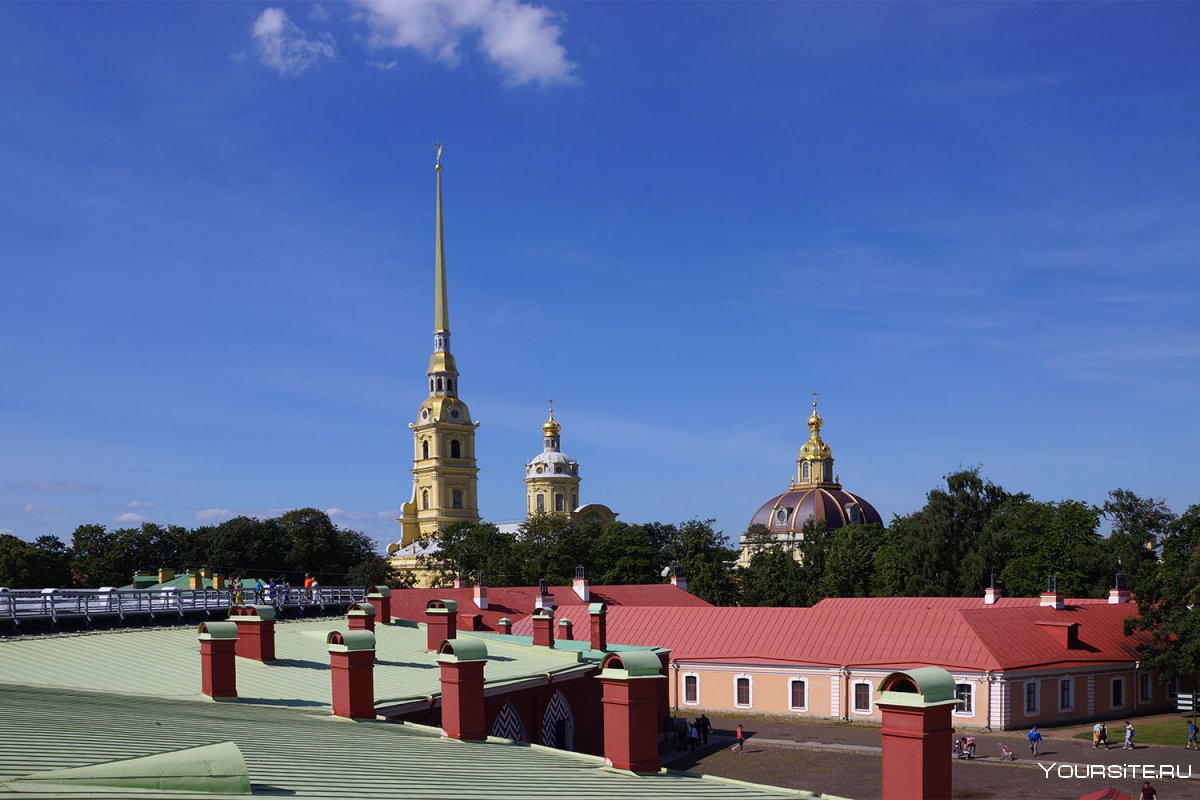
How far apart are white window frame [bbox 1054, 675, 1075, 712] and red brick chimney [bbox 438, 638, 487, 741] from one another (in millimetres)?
38002

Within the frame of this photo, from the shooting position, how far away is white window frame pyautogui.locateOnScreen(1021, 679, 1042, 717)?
152ft

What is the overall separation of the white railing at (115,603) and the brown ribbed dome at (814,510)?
110 metres

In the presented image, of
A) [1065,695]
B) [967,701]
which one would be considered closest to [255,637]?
[967,701]

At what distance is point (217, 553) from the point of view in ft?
333

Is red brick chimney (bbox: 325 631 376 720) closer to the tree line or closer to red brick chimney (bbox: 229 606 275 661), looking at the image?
red brick chimney (bbox: 229 606 275 661)

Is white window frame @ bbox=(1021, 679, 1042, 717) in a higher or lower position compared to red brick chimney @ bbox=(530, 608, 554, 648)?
lower

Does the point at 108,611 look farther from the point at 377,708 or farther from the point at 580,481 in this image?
the point at 580,481

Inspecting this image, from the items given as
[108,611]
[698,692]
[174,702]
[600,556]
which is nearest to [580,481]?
[600,556]

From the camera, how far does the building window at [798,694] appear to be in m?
49.2

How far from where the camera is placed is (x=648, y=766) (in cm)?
1456

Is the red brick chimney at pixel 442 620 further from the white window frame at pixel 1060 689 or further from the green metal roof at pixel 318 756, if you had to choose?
the white window frame at pixel 1060 689

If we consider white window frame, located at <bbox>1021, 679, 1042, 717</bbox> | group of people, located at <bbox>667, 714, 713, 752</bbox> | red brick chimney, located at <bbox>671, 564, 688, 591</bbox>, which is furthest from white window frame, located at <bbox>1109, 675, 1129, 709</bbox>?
red brick chimney, located at <bbox>671, 564, 688, 591</bbox>

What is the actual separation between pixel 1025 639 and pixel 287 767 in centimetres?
4321

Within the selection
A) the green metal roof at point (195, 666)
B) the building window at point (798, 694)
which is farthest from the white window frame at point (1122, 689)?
the green metal roof at point (195, 666)
